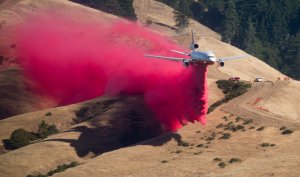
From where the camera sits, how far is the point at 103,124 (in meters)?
89.1

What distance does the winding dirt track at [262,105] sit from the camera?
8569 cm

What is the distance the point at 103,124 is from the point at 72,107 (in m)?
14.4

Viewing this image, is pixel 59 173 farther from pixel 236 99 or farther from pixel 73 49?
pixel 73 49

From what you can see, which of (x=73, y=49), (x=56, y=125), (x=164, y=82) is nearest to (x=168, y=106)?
(x=164, y=82)

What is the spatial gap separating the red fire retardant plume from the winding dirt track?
402 inches

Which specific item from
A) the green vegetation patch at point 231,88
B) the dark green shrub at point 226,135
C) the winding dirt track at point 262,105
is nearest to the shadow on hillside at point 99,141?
the dark green shrub at point 226,135

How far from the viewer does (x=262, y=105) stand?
327ft

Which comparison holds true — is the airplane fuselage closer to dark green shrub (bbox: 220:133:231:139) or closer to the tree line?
dark green shrub (bbox: 220:133:231:139)

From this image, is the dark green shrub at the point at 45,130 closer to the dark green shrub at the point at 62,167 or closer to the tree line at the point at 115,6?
the dark green shrub at the point at 62,167

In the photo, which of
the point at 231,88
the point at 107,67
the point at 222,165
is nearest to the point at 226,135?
the point at 222,165

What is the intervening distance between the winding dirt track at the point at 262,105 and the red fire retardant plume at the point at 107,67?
10.2 m

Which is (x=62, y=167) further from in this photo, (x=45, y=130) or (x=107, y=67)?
(x=107, y=67)

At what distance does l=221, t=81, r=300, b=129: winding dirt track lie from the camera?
85688 millimetres

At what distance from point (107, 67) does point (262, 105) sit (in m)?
34.1
